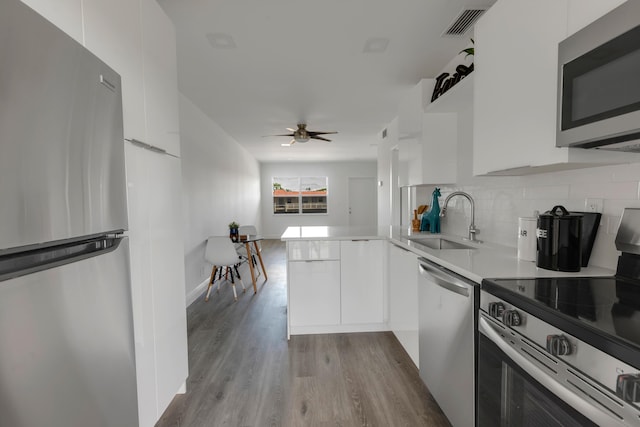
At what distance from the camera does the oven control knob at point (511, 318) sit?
998 millimetres

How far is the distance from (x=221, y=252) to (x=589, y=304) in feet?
11.4

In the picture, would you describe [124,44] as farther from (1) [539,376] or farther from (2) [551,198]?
(2) [551,198]

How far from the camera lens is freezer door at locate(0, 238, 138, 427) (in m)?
0.60

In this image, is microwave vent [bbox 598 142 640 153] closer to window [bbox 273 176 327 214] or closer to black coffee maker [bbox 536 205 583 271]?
black coffee maker [bbox 536 205 583 271]

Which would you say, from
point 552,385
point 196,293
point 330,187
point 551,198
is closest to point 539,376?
point 552,385

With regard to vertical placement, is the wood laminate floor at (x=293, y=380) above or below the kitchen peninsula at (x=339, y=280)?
below

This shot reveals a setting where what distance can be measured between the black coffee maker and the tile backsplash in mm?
160

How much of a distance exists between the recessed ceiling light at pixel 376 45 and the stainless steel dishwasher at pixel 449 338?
1812 millimetres

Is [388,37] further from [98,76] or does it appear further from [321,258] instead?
[98,76]

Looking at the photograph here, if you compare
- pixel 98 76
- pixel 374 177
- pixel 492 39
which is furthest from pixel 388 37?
pixel 374 177

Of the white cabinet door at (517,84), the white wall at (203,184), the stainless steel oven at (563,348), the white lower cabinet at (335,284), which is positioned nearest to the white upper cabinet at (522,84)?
the white cabinet door at (517,84)

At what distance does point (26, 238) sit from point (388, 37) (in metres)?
2.58

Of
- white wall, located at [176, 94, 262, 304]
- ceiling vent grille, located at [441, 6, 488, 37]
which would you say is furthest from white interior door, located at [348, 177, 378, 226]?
ceiling vent grille, located at [441, 6, 488, 37]

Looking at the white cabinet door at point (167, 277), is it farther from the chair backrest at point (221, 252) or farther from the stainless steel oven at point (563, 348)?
the chair backrest at point (221, 252)
